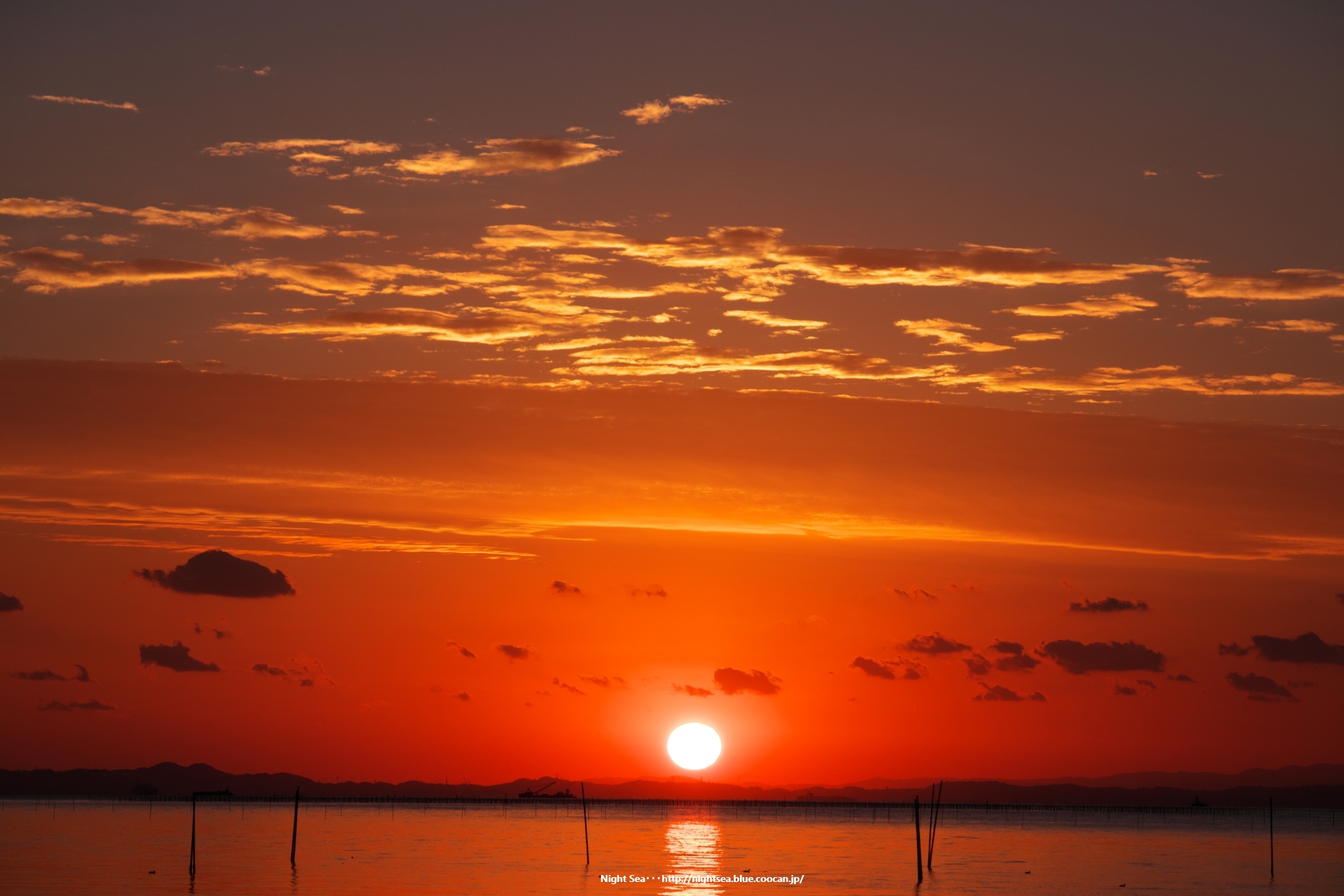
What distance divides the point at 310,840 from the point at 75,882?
70.2 meters

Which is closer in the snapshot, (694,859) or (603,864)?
(603,864)

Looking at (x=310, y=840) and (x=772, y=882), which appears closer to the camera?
(x=772, y=882)

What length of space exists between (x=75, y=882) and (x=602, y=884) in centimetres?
3767

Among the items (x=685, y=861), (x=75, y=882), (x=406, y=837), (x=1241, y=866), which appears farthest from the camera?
(x=406, y=837)

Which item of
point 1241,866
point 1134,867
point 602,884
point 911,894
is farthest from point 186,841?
point 1241,866

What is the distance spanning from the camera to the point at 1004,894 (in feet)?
334

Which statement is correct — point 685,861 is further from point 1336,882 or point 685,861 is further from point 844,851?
point 1336,882

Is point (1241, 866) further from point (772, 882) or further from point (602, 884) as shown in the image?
point (602, 884)

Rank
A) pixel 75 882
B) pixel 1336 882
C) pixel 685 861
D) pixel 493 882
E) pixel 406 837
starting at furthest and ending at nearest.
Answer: pixel 406 837, pixel 685 861, pixel 1336 882, pixel 493 882, pixel 75 882

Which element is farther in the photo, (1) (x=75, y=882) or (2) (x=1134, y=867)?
(2) (x=1134, y=867)

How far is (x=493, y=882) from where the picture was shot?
342 ft

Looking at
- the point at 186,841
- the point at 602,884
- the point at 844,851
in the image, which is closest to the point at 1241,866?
the point at 844,851

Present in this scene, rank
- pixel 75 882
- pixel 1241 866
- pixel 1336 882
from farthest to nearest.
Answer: pixel 1241 866 → pixel 1336 882 → pixel 75 882

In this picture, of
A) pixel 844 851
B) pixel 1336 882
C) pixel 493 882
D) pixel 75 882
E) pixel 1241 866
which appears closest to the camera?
pixel 75 882
